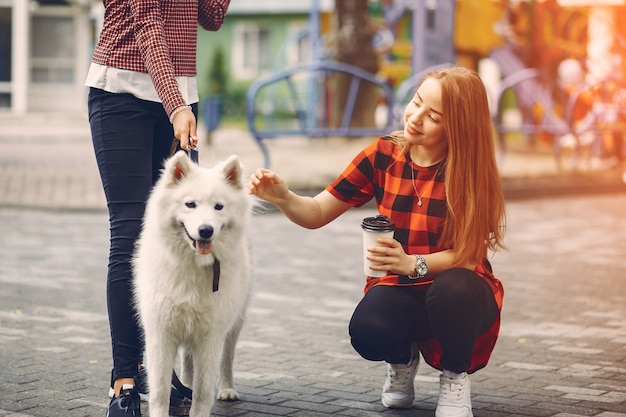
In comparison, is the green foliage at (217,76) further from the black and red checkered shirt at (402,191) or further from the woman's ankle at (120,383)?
the woman's ankle at (120,383)

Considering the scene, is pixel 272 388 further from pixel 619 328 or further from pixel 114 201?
pixel 619 328

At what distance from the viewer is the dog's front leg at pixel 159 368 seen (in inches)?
155

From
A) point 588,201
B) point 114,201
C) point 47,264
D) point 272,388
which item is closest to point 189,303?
point 114,201

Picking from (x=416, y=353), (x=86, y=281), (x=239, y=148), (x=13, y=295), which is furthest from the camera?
(x=239, y=148)

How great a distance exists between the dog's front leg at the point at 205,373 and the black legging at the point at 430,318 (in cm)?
64

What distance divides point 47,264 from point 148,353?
15.2 feet

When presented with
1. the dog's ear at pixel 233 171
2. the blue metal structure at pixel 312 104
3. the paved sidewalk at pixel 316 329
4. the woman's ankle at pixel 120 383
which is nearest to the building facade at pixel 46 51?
the blue metal structure at pixel 312 104

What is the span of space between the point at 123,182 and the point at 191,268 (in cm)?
58

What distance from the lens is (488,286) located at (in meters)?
4.23

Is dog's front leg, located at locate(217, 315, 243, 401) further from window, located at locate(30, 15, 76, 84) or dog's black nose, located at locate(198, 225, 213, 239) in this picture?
window, located at locate(30, 15, 76, 84)

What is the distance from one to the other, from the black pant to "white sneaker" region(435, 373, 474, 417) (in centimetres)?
130

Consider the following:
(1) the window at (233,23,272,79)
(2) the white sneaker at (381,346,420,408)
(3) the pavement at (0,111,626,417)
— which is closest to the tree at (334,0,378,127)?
(3) the pavement at (0,111,626,417)

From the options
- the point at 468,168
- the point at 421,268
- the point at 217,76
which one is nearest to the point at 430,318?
the point at 421,268

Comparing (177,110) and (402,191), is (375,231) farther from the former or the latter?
(177,110)
